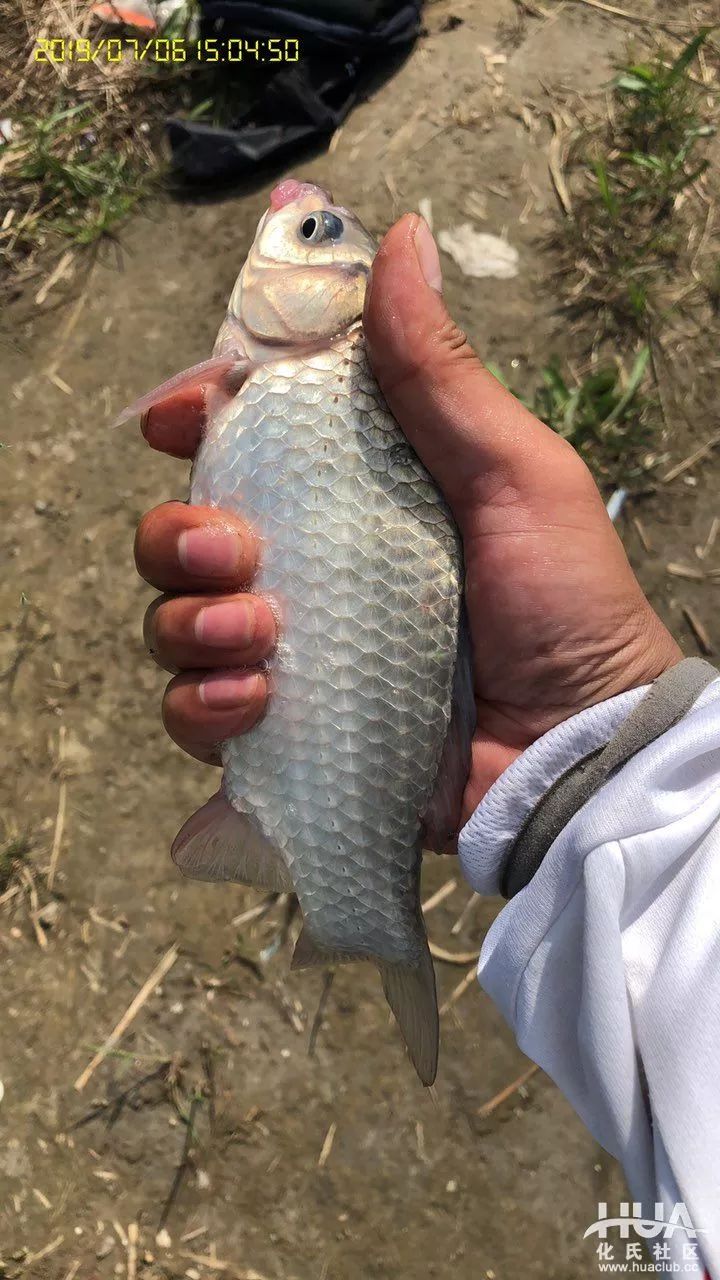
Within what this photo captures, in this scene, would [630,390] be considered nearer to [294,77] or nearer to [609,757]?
[294,77]

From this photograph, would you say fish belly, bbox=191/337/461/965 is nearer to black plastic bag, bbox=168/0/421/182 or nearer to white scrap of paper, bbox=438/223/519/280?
white scrap of paper, bbox=438/223/519/280

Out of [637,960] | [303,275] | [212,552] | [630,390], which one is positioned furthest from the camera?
[630,390]

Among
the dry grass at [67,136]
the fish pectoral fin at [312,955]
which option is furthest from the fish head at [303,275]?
the dry grass at [67,136]

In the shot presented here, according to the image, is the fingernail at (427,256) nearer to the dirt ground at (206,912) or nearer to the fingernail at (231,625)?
the fingernail at (231,625)

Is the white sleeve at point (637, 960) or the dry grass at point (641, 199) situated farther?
the dry grass at point (641, 199)

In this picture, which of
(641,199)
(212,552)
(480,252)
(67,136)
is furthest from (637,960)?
(67,136)
